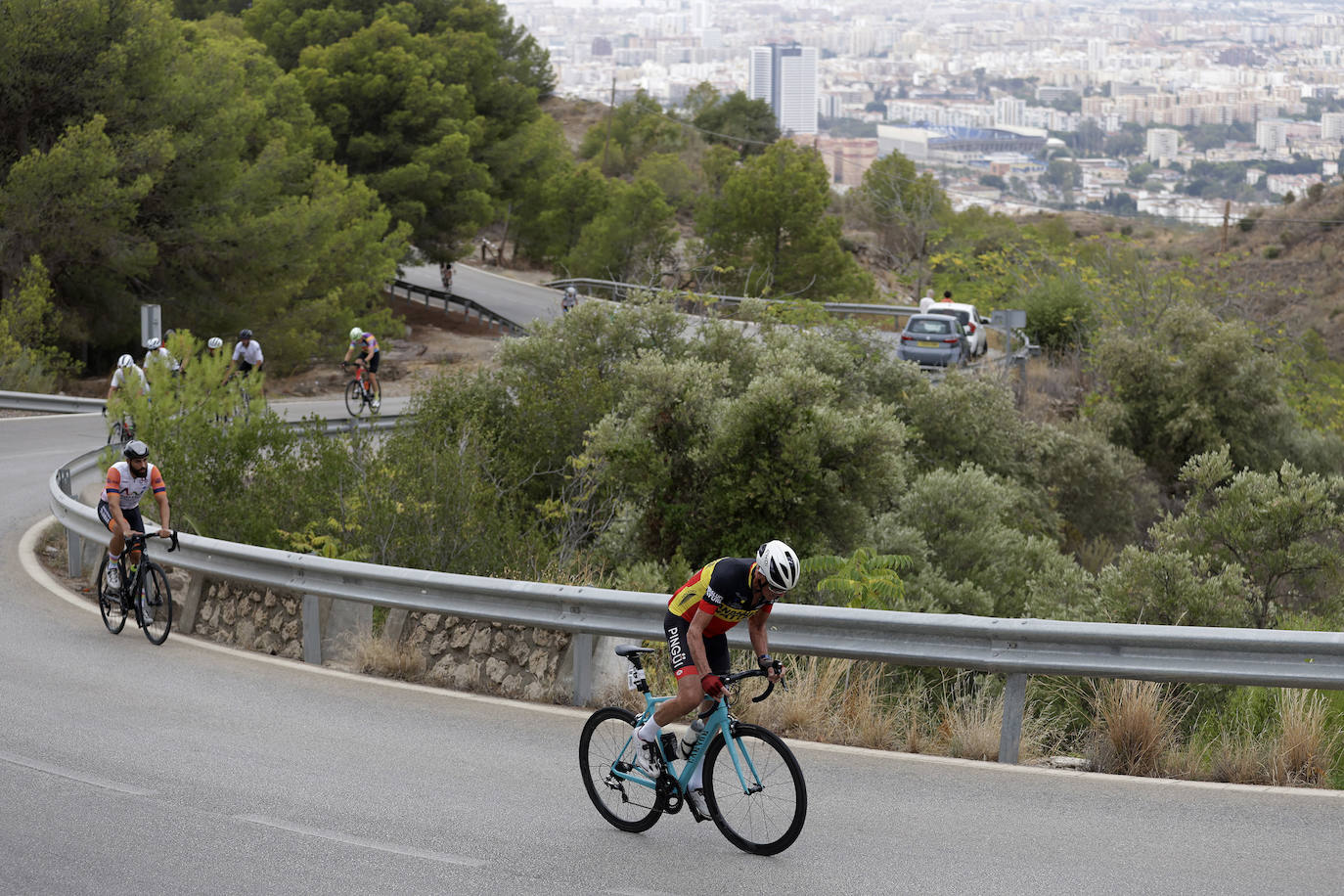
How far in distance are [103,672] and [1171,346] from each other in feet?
71.4

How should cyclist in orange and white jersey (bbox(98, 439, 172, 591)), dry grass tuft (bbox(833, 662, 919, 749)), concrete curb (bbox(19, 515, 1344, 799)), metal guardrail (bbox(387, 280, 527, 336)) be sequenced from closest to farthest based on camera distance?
1. concrete curb (bbox(19, 515, 1344, 799))
2. dry grass tuft (bbox(833, 662, 919, 749))
3. cyclist in orange and white jersey (bbox(98, 439, 172, 591))
4. metal guardrail (bbox(387, 280, 527, 336))

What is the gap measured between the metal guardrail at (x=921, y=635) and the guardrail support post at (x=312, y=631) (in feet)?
0.09

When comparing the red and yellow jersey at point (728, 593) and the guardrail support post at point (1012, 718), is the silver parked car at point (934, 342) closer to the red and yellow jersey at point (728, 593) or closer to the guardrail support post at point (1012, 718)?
the guardrail support post at point (1012, 718)

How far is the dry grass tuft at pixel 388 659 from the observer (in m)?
10.0

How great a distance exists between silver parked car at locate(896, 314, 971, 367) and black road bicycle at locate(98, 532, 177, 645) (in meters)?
23.8

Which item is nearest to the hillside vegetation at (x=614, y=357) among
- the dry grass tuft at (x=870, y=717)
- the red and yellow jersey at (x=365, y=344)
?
the red and yellow jersey at (x=365, y=344)

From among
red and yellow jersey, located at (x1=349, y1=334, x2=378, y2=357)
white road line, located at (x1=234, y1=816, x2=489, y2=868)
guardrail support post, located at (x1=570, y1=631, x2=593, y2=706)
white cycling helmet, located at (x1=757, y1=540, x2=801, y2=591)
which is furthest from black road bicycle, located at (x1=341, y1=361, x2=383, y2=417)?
white cycling helmet, located at (x1=757, y1=540, x2=801, y2=591)

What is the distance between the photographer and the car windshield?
33.4 metres

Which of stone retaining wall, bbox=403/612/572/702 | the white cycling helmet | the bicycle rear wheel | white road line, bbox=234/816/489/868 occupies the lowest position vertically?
the bicycle rear wheel

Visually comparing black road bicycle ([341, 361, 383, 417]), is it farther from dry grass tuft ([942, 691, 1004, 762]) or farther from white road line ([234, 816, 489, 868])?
white road line ([234, 816, 489, 868])

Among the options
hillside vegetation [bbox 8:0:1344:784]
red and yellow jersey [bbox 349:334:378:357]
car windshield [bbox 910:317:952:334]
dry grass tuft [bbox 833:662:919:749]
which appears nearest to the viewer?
dry grass tuft [bbox 833:662:919:749]

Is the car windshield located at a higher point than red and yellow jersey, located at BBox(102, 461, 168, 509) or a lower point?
lower

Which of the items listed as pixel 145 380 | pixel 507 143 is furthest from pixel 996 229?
pixel 145 380

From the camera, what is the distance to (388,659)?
33.1 ft
